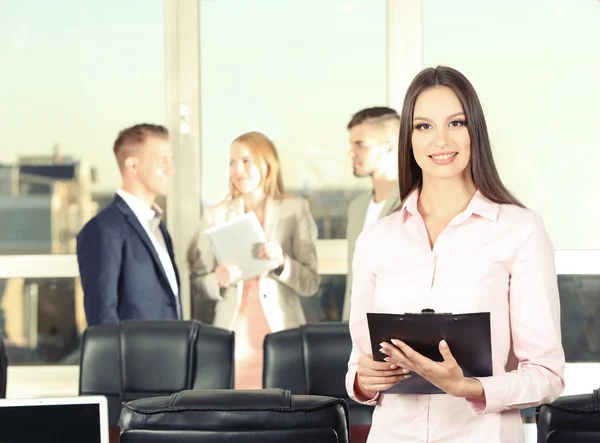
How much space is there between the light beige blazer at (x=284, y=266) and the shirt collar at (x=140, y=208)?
16.4 inches

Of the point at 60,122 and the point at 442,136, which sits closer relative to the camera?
the point at 442,136

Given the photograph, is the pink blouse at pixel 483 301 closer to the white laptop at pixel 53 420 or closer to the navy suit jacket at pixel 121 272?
the white laptop at pixel 53 420

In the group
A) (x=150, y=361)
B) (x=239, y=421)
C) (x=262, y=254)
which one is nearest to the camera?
(x=239, y=421)

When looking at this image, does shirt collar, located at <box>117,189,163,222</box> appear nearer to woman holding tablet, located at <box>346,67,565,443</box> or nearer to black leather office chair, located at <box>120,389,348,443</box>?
woman holding tablet, located at <box>346,67,565,443</box>

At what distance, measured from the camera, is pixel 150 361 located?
2951 millimetres

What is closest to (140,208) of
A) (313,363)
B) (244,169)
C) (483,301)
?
(244,169)

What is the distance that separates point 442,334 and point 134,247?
3256 millimetres

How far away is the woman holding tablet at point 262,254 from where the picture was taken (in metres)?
5.23

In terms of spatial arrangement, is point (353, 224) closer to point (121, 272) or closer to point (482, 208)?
point (121, 272)

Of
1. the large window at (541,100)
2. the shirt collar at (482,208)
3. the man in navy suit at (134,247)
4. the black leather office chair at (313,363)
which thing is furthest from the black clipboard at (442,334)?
the large window at (541,100)

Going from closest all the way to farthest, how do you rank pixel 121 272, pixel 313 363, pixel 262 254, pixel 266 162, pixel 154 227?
pixel 313 363 < pixel 121 272 < pixel 154 227 < pixel 262 254 < pixel 266 162

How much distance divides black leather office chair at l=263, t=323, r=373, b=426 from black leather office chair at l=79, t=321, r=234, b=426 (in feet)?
0.59

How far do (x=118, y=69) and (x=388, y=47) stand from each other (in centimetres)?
158

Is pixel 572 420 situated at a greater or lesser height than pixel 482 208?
lesser
